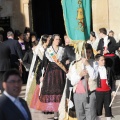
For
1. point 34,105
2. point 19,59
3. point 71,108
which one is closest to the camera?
point 71,108

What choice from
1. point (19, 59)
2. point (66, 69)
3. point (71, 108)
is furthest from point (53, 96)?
point (19, 59)

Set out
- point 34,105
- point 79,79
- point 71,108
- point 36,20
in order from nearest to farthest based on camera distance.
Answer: point 79,79, point 71,108, point 34,105, point 36,20

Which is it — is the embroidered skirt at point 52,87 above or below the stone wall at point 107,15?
below

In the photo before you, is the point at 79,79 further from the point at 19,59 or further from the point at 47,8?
the point at 47,8

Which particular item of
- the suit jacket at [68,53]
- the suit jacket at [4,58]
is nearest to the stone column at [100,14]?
the suit jacket at [4,58]

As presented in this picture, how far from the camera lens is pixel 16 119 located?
214 inches

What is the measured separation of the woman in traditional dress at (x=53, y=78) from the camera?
11766mm

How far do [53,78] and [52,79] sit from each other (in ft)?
0.12

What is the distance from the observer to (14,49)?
52.9 feet

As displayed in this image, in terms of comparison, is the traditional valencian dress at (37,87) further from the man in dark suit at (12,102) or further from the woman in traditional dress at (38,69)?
the man in dark suit at (12,102)

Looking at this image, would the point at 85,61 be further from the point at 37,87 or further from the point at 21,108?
the point at 37,87

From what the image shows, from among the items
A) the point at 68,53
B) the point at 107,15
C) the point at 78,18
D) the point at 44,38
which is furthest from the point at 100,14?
the point at 78,18

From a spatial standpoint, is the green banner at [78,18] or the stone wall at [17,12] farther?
the stone wall at [17,12]

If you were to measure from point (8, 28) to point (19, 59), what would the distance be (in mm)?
5301
